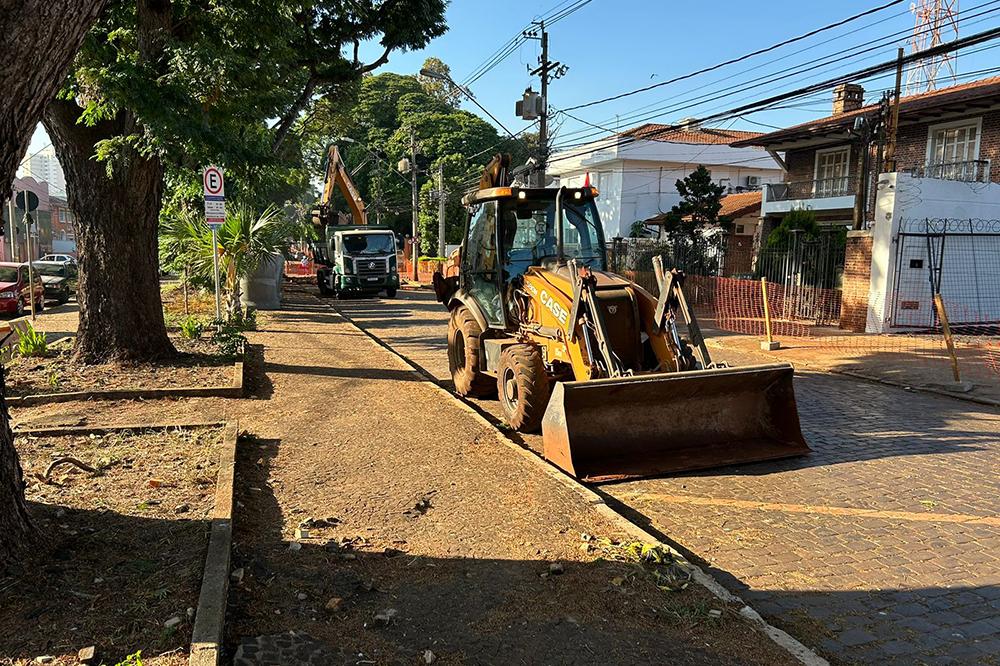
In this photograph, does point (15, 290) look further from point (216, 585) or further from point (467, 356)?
point (216, 585)

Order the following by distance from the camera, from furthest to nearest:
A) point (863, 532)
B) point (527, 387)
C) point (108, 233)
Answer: point (108, 233)
point (527, 387)
point (863, 532)

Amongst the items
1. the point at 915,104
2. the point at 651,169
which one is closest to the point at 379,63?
the point at 915,104

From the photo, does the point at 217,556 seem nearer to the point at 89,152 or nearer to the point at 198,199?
the point at 89,152

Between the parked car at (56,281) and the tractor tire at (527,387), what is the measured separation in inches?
731

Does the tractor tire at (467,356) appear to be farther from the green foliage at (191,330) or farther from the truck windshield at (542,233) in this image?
the green foliage at (191,330)

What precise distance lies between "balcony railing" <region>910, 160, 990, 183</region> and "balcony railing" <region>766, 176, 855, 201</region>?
8.93 ft

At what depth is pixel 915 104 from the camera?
21344mm

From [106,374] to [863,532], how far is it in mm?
8477

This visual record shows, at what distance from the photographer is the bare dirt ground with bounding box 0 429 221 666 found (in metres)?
3.09

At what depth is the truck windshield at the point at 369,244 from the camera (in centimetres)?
2510

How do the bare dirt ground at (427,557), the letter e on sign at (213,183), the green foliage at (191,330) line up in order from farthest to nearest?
1. the letter e on sign at (213,183)
2. the green foliage at (191,330)
3. the bare dirt ground at (427,557)

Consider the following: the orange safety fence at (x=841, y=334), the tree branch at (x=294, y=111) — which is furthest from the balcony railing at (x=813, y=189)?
the tree branch at (x=294, y=111)

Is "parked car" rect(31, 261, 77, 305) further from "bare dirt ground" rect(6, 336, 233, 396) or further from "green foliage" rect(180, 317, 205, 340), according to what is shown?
"bare dirt ground" rect(6, 336, 233, 396)

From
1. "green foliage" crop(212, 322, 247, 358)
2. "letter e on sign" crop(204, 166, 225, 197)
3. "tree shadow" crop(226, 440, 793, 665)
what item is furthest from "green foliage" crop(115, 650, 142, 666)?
"letter e on sign" crop(204, 166, 225, 197)
